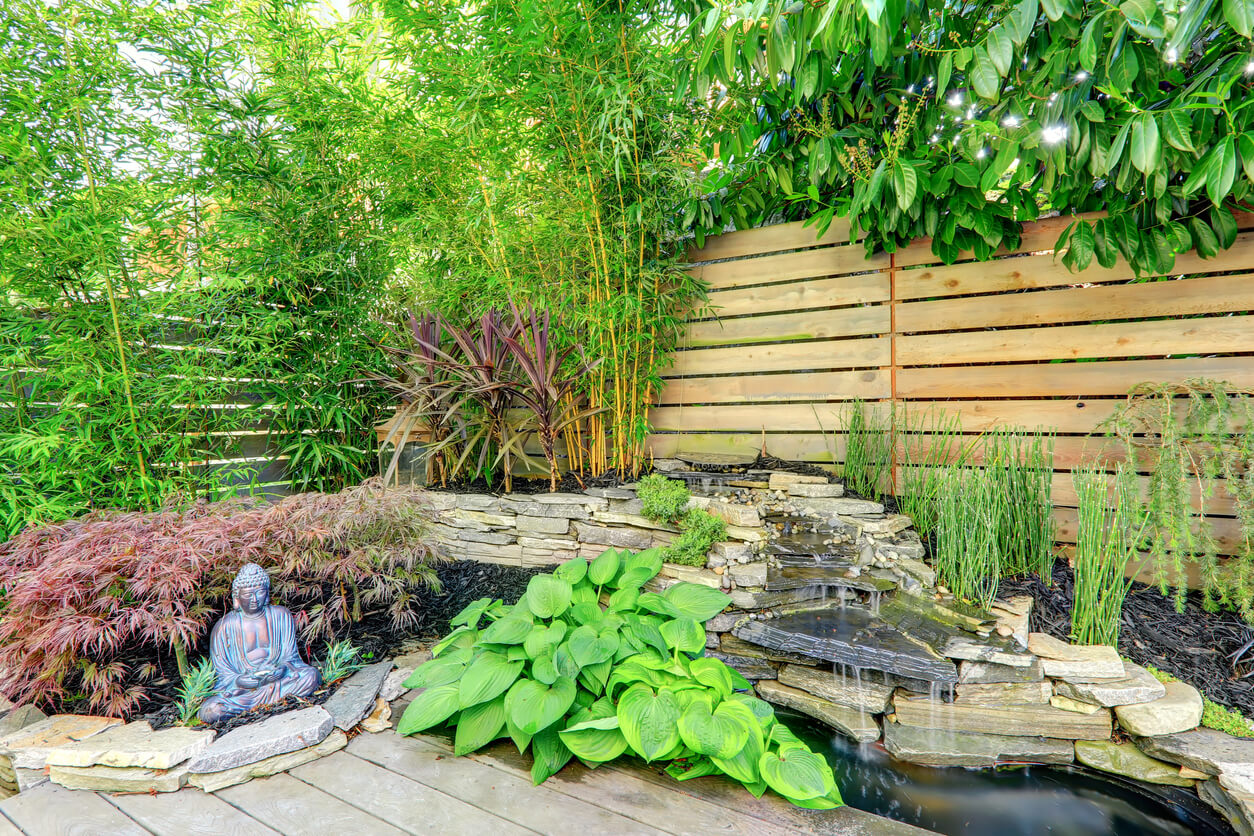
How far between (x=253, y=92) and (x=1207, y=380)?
4.24 m

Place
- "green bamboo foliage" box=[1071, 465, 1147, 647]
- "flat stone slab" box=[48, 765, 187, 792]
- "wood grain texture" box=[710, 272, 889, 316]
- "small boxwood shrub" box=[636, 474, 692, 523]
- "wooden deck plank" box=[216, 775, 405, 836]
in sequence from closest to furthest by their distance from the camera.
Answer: "wooden deck plank" box=[216, 775, 405, 836] < "flat stone slab" box=[48, 765, 187, 792] < "green bamboo foliage" box=[1071, 465, 1147, 647] < "small boxwood shrub" box=[636, 474, 692, 523] < "wood grain texture" box=[710, 272, 889, 316]

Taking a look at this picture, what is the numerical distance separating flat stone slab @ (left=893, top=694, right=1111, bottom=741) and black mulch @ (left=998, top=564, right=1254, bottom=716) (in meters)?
0.32

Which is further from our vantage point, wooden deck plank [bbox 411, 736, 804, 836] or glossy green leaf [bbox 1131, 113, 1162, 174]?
glossy green leaf [bbox 1131, 113, 1162, 174]

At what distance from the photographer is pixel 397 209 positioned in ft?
9.66

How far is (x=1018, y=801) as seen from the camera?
1505mm

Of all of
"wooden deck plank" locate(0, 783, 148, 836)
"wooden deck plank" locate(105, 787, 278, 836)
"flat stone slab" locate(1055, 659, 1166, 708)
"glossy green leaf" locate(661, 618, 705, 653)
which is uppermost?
"glossy green leaf" locate(661, 618, 705, 653)

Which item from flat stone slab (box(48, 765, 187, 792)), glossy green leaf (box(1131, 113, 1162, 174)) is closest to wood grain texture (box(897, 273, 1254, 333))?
glossy green leaf (box(1131, 113, 1162, 174))

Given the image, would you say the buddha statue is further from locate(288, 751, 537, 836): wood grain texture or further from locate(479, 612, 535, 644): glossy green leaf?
locate(479, 612, 535, 644): glossy green leaf

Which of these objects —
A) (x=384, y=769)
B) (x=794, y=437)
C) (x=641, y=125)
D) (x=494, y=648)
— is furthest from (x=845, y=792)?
(x=641, y=125)

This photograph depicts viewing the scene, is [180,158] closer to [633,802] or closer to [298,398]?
[298,398]

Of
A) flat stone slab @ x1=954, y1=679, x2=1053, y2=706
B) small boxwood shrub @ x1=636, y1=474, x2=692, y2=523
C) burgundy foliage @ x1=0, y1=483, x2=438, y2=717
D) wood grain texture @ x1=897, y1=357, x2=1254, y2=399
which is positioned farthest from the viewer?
small boxwood shrub @ x1=636, y1=474, x2=692, y2=523

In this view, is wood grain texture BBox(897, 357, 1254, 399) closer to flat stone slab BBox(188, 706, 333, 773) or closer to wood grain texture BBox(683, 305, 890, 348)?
wood grain texture BBox(683, 305, 890, 348)

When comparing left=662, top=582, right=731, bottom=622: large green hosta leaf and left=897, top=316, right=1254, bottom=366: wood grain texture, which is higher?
left=897, top=316, right=1254, bottom=366: wood grain texture

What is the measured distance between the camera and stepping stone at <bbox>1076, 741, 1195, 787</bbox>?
153 centimetres
